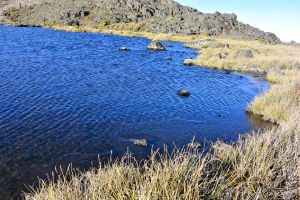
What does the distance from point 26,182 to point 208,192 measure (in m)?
6.54

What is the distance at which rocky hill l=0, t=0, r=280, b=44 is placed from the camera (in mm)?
112250

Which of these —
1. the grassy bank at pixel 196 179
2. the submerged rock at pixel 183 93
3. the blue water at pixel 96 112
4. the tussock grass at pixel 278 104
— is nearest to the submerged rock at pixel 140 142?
the blue water at pixel 96 112

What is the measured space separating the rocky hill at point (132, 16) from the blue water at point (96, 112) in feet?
261

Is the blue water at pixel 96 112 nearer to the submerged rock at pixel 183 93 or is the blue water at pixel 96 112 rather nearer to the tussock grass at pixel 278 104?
the submerged rock at pixel 183 93

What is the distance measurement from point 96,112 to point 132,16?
4510 inches

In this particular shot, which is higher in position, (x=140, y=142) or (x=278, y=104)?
(x=278, y=104)

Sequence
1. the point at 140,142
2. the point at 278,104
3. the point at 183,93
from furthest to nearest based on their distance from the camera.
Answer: the point at 183,93 → the point at 278,104 → the point at 140,142

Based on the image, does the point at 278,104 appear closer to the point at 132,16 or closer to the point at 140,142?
the point at 140,142

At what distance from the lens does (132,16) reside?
418 ft

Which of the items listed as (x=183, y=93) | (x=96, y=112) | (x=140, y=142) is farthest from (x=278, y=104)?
(x=96, y=112)

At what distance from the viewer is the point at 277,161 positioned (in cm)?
871

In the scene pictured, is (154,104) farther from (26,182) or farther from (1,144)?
(26,182)

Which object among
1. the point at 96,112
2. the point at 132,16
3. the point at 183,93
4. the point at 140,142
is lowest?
the point at 140,142

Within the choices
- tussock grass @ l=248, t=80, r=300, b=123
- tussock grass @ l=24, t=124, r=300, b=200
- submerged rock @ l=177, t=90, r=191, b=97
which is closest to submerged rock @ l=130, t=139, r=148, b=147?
tussock grass @ l=24, t=124, r=300, b=200
